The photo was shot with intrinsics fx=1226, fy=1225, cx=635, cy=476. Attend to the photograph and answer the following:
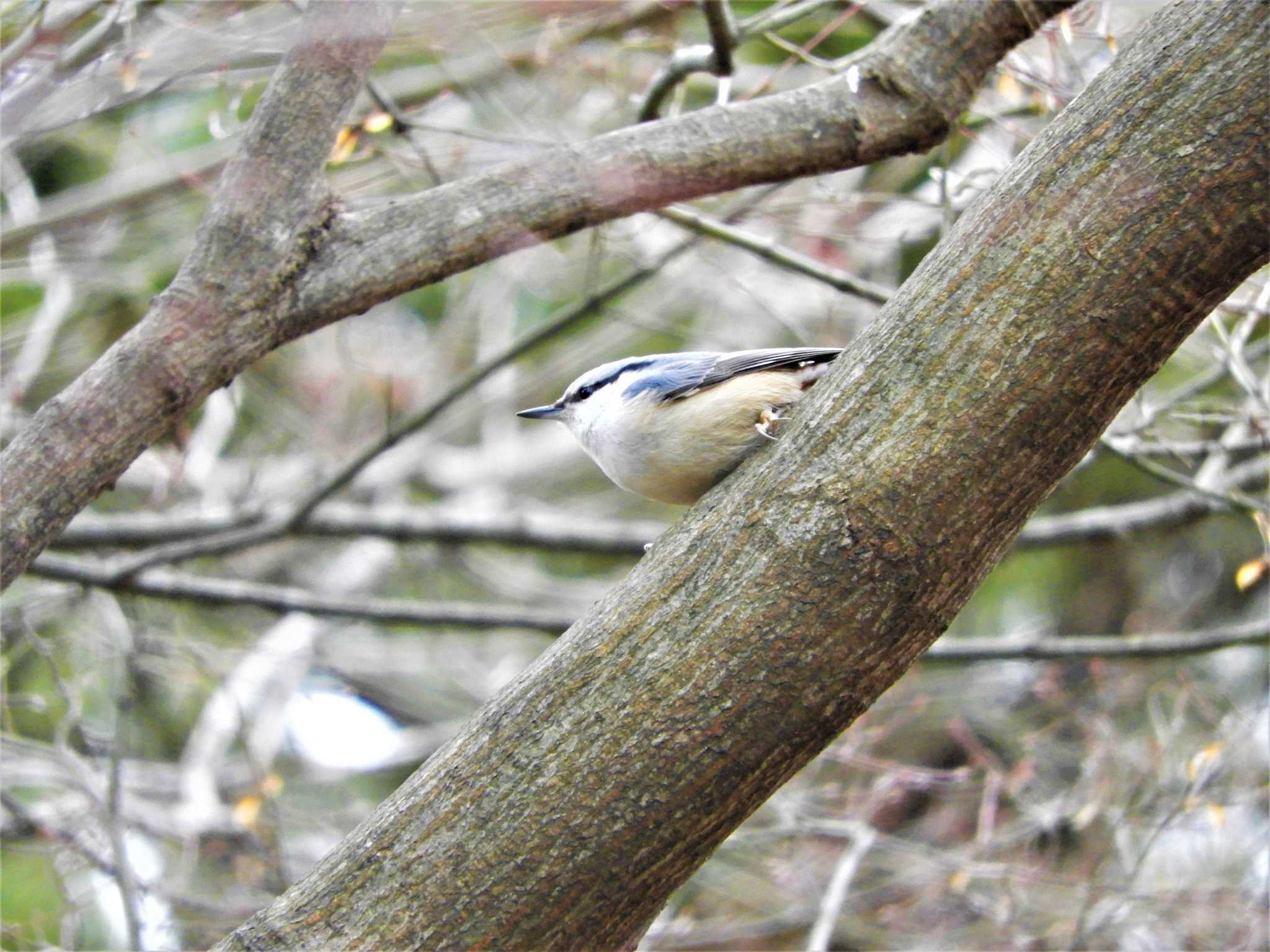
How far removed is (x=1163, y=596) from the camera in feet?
24.2

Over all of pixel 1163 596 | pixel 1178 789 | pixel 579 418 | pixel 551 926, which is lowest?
pixel 551 926

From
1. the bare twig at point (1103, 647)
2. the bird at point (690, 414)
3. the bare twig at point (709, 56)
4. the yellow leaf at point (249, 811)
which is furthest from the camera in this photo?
the yellow leaf at point (249, 811)

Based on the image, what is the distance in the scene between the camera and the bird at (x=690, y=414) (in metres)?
2.55

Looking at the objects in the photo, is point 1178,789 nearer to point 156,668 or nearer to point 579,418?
point 579,418

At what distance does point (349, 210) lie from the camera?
2785mm

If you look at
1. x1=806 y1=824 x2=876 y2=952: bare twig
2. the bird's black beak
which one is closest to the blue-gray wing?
the bird's black beak

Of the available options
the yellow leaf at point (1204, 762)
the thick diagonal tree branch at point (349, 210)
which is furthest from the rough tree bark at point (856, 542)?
the yellow leaf at point (1204, 762)

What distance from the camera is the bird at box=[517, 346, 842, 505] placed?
2.55 m

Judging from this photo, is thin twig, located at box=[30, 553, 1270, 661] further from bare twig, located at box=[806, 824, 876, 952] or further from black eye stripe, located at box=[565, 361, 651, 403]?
black eye stripe, located at box=[565, 361, 651, 403]

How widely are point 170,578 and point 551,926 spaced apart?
3123mm

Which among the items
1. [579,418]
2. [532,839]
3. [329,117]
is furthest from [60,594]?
[532,839]

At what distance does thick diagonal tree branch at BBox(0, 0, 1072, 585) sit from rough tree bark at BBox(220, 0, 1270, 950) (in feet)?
2.78

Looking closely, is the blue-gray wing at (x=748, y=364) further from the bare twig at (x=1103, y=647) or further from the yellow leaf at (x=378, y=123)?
the bare twig at (x=1103, y=647)

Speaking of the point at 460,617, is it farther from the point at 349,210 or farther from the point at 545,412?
the point at 349,210
